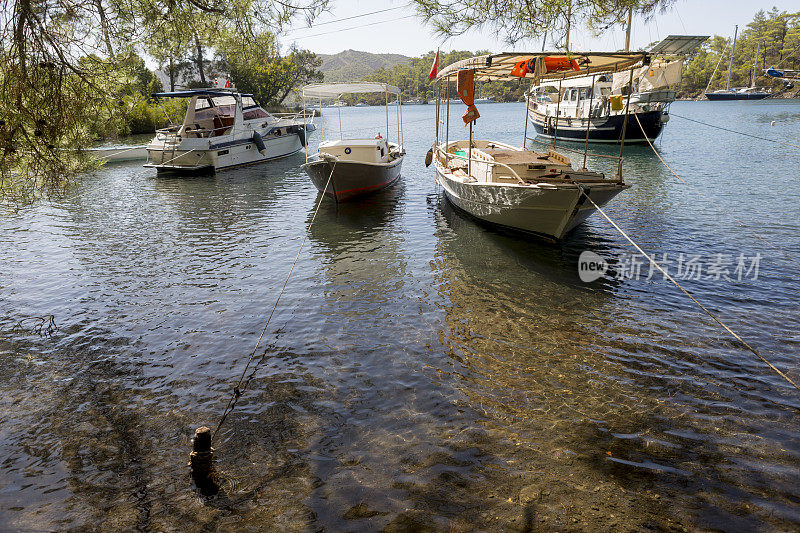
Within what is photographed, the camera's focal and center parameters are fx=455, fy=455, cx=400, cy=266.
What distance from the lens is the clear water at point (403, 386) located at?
13.4 ft

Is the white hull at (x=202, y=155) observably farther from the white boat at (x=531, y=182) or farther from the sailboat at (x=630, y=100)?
the sailboat at (x=630, y=100)

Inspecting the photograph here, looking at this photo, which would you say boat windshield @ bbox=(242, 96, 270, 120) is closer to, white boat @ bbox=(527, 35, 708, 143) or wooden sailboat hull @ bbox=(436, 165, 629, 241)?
white boat @ bbox=(527, 35, 708, 143)

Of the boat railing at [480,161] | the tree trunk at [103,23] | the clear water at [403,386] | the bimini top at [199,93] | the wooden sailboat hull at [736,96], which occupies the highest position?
the wooden sailboat hull at [736,96]

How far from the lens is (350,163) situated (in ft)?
52.1

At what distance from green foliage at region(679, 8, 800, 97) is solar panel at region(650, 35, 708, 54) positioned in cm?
9265

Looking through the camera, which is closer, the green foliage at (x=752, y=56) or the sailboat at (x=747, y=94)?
the sailboat at (x=747, y=94)

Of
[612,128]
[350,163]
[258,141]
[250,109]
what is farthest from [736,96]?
[350,163]

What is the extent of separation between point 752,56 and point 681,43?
114m

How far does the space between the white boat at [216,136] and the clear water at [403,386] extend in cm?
1223

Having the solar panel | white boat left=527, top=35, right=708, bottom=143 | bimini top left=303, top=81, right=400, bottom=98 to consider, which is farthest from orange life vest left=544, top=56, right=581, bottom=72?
the solar panel

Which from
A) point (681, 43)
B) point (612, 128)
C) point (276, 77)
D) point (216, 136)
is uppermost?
point (276, 77)

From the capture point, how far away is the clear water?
4.08 metres

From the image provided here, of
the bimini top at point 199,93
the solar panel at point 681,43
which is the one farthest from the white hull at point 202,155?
the solar panel at point 681,43

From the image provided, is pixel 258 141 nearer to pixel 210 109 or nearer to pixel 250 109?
pixel 250 109
